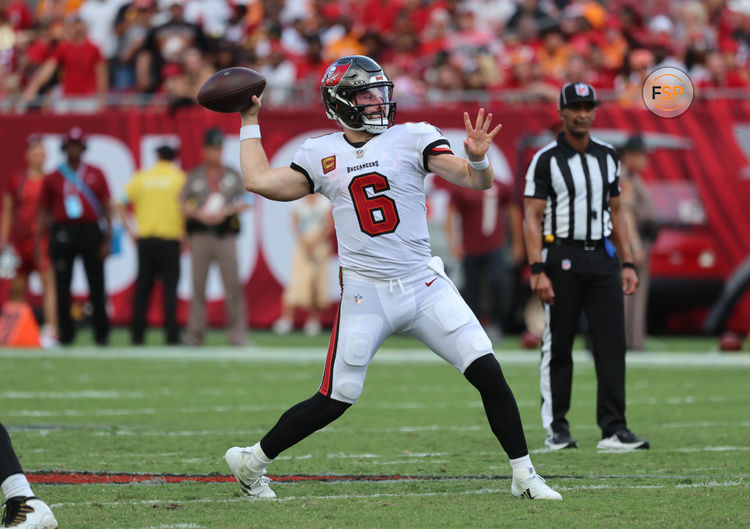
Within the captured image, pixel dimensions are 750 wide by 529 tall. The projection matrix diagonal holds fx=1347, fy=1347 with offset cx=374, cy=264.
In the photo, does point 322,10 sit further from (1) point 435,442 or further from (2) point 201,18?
(1) point 435,442

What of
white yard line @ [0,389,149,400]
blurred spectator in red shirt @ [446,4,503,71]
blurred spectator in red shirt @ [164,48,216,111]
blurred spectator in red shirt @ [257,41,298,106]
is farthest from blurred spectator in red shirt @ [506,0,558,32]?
white yard line @ [0,389,149,400]

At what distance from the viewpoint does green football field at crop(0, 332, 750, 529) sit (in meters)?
5.32

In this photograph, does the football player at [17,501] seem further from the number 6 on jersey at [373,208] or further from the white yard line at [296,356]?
the white yard line at [296,356]

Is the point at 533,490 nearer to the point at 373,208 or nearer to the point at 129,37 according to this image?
the point at 373,208

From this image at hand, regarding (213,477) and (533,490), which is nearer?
(533,490)

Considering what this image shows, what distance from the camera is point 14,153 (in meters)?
17.6

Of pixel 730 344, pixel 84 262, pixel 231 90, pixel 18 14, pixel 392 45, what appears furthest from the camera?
pixel 18 14

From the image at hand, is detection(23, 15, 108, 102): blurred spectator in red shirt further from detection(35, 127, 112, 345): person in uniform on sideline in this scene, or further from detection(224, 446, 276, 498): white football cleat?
detection(224, 446, 276, 498): white football cleat

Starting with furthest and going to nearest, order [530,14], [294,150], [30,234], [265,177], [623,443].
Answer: [530,14] → [294,150] → [30,234] → [623,443] → [265,177]

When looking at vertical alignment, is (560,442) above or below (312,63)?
below

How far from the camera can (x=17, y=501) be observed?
481 cm

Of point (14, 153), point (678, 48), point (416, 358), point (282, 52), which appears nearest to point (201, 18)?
point (282, 52)

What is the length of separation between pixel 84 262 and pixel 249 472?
895 centimetres

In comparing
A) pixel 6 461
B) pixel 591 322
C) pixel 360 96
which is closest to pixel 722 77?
pixel 591 322
